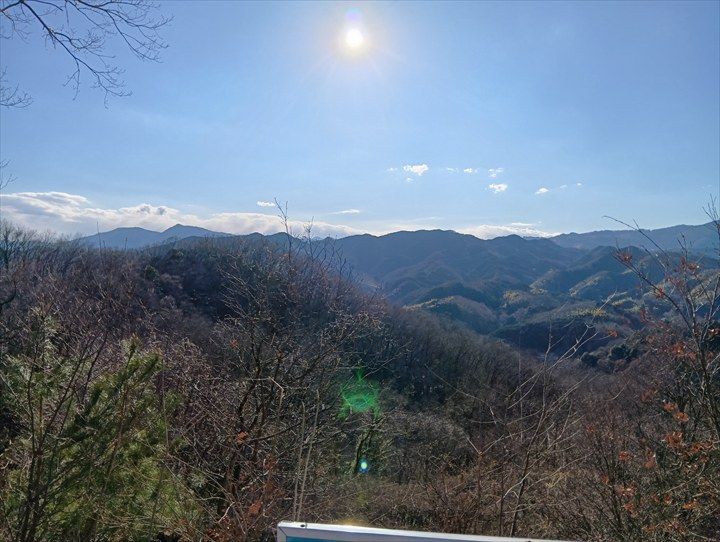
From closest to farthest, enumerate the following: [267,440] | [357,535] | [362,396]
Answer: [357,535] < [267,440] < [362,396]

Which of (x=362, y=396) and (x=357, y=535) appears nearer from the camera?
(x=357, y=535)

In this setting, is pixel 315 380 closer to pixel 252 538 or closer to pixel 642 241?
pixel 252 538

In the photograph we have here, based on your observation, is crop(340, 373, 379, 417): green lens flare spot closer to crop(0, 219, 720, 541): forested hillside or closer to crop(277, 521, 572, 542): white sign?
crop(0, 219, 720, 541): forested hillside

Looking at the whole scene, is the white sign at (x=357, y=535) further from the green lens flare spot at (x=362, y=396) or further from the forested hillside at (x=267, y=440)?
the green lens flare spot at (x=362, y=396)

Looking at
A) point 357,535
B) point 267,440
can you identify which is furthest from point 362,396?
point 357,535

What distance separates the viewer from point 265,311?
218 inches

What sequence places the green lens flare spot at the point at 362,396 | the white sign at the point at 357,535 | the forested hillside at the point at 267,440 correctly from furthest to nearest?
the green lens flare spot at the point at 362,396, the forested hillside at the point at 267,440, the white sign at the point at 357,535

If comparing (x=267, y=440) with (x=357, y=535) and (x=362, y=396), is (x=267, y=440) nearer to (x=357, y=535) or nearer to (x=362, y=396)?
(x=357, y=535)

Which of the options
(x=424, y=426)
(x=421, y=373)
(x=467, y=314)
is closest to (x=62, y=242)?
(x=421, y=373)

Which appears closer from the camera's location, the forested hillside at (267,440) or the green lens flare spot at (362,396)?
A: the forested hillside at (267,440)

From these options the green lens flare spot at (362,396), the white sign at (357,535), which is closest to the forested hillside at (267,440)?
the white sign at (357,535)

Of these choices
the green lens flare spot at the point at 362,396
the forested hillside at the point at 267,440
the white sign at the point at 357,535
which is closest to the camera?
the white sign at the point at 357,535

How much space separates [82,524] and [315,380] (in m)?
2.70

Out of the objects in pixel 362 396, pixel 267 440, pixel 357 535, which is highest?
pixel 357 535
